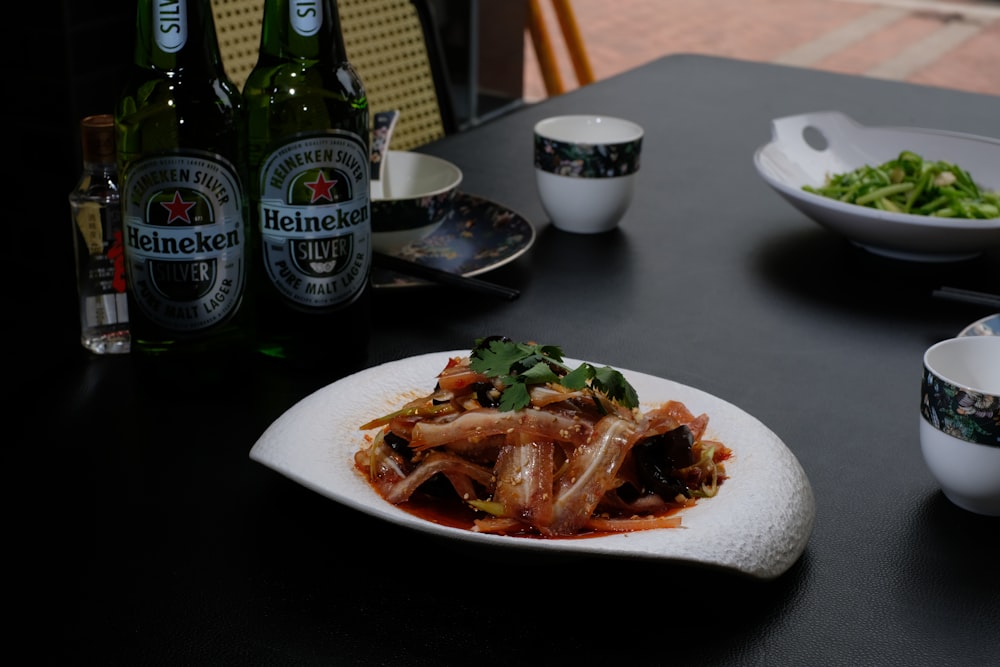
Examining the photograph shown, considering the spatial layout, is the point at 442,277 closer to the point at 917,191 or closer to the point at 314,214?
the point at 314,214

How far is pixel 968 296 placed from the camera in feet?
3.65

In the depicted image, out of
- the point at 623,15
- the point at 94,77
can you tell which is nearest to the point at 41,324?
the point at 94,77

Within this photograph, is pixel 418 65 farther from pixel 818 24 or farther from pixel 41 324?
pixel 818 24

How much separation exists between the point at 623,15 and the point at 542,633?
668 centimetres

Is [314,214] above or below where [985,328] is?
above

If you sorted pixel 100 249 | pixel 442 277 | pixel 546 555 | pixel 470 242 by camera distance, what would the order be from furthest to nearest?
pixel 470 242
pixel 442 277
pixel 100 249
pixel 546 555

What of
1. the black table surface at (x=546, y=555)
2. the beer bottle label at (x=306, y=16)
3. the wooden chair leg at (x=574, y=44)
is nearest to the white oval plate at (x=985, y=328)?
the black table surface at (x=546, y=555)

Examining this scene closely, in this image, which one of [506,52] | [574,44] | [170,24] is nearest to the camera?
[170,24]

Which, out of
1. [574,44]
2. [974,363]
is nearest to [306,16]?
[974,363]

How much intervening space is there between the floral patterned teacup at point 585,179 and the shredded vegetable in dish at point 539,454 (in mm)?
559

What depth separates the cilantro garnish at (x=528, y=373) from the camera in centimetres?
74

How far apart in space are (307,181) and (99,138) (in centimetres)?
17

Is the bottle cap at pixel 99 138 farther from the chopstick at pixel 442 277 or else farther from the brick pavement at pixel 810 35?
the brick pavement at pixel 810 35

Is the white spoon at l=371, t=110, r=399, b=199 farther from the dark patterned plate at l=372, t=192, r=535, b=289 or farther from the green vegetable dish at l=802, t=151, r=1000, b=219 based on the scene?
the green vegetable dish at l=802, t=151, r=1000, b=219
